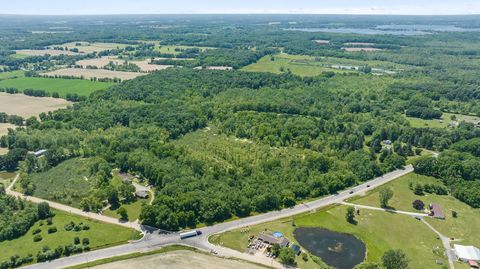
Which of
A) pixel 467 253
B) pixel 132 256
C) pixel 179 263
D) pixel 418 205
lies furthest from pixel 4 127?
pixel 467 253

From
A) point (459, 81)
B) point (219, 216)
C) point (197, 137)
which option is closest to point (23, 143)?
point (197, 137)

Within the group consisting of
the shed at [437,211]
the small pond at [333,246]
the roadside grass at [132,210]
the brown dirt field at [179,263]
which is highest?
the shed at [437,211]

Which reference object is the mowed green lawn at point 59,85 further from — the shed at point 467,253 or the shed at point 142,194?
the shed at point 467,253

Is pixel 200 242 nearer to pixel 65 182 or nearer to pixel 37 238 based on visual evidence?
pixel 37 238

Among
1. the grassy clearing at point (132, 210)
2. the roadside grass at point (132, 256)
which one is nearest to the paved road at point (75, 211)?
the grassy clearing at point (132, 210)

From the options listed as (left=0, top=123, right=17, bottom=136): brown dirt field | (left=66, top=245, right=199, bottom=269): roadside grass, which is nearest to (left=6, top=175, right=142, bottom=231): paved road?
(left=66, top=245, right=199, bottom=269): roadside grass

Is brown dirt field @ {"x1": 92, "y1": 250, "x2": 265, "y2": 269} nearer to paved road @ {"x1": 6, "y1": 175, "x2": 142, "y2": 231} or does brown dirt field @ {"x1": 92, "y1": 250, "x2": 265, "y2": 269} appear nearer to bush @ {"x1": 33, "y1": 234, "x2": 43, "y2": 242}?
paved road @ {"x1": 6, "y1": 175, "x2": 142, "y2": 231}
